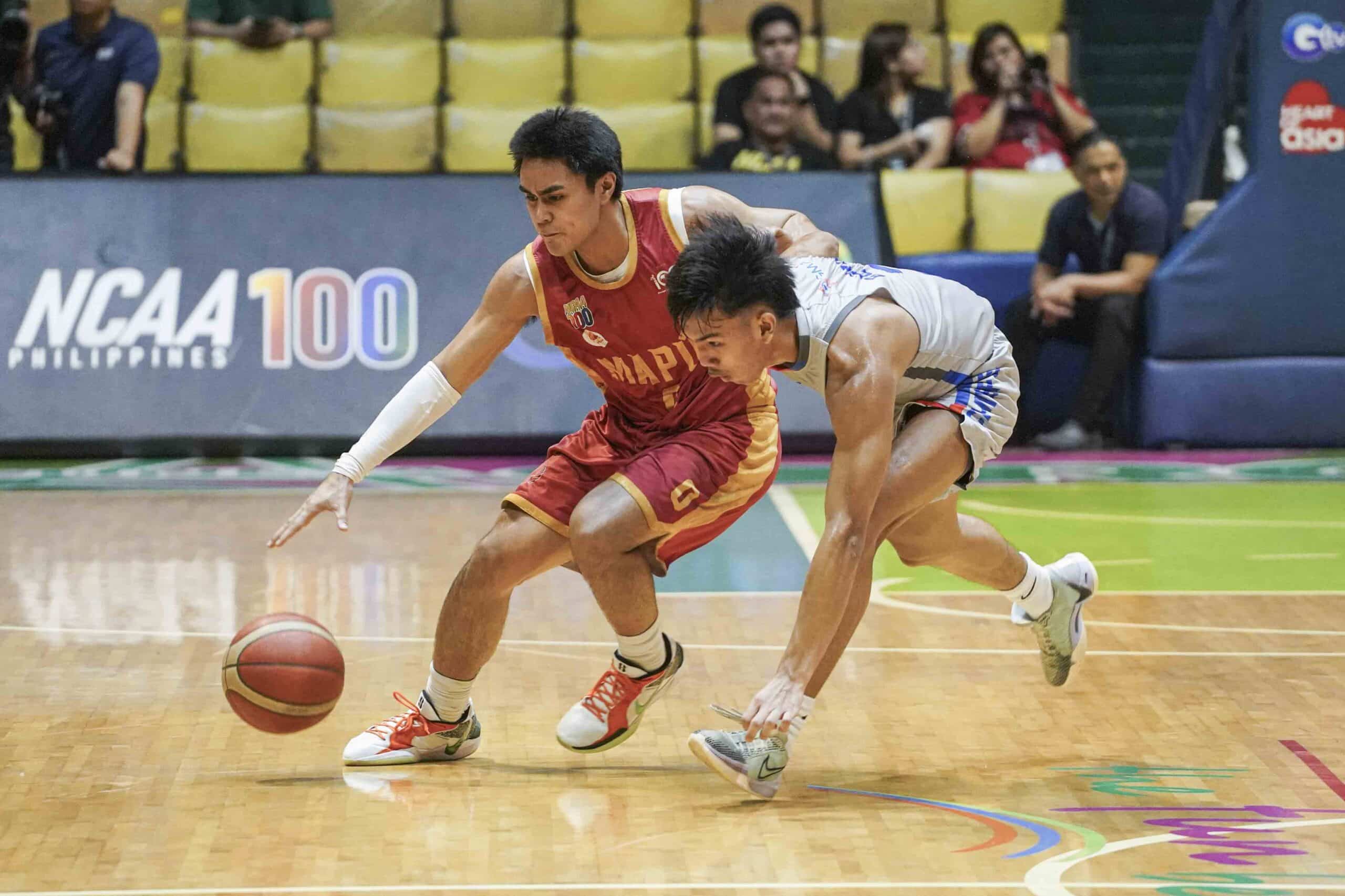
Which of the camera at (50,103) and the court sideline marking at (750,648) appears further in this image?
the camera at (50,103)

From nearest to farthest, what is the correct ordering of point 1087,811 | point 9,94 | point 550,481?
point 1087,811
point 550,481
point 9,94

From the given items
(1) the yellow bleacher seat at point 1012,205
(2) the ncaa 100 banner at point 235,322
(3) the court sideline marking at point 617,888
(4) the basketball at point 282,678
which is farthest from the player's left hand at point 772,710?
(1) the yellow bleacher seat at point 1012,205

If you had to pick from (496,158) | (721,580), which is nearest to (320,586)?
(721,580)

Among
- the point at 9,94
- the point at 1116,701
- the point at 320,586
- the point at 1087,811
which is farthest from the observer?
the point at 9,94

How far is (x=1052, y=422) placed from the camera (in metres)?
10.5

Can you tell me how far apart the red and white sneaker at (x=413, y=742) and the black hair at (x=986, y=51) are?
7371 mm

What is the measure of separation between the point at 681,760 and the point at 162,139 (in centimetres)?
800

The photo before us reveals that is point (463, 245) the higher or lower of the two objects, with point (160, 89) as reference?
lower

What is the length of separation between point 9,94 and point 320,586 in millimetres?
5738

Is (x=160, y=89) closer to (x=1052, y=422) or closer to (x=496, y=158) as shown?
(x=496, y=158)

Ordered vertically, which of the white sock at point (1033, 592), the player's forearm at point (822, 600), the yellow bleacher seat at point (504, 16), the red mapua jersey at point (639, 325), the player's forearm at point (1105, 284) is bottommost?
the white sock at point (1033, 592)

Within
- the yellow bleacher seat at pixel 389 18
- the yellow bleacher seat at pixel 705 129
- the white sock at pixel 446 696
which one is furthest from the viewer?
the yellow bleacher seat at pixel 389 18

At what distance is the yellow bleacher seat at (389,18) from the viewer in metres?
12.1

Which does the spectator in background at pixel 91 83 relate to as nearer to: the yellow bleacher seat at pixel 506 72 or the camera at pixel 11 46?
the camera at pixel 11 46
